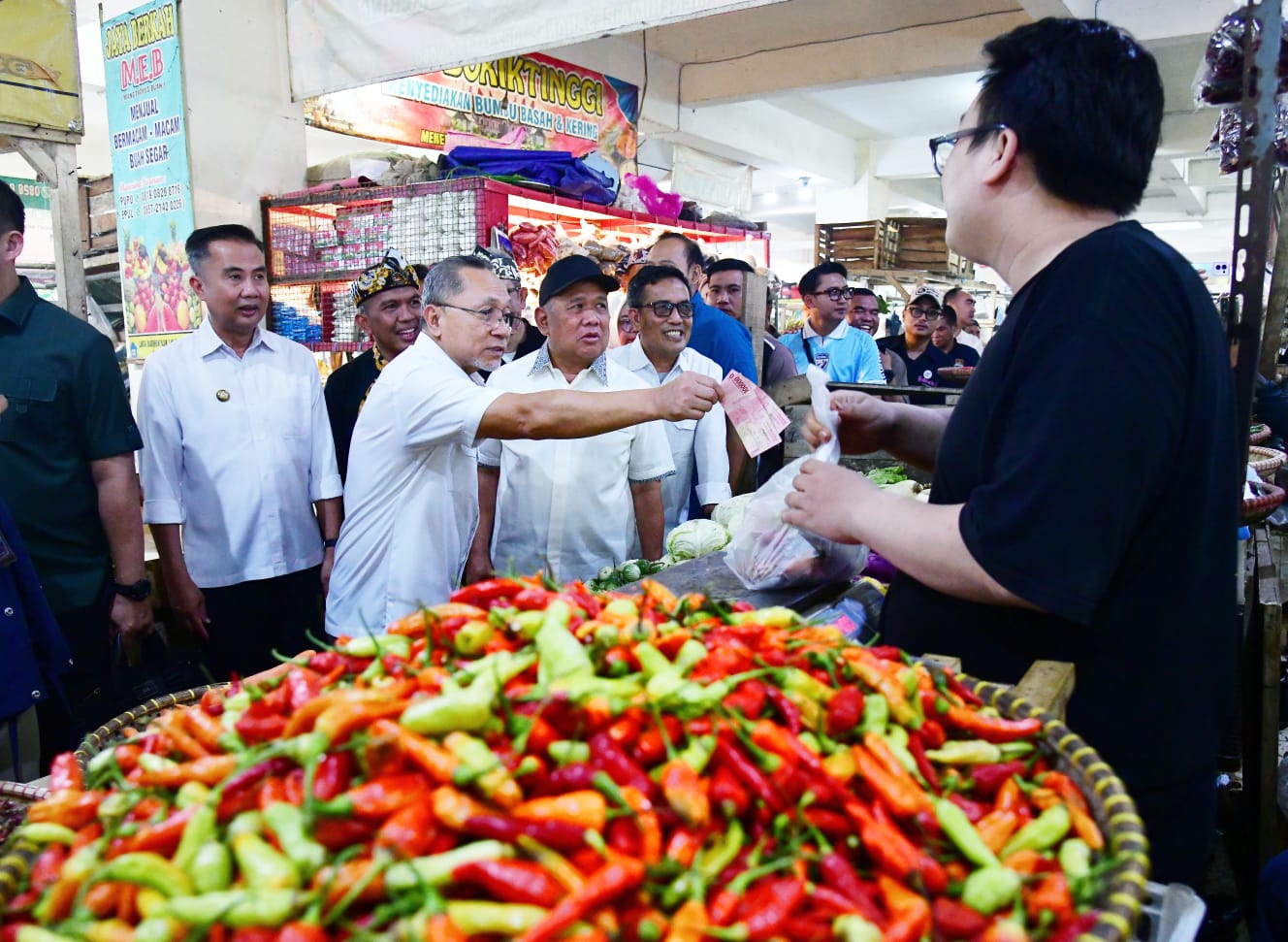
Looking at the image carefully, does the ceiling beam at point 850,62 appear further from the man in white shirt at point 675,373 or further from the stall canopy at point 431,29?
the man in white shirt at point 675,373

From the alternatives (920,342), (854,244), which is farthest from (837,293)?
(854,244)

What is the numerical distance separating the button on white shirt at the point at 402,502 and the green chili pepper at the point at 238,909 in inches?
81.0

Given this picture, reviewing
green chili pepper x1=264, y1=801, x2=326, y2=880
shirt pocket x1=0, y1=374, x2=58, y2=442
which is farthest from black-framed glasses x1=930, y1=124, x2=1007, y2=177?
shirt pocket x1=0, y1=374, x2=58, y2=442

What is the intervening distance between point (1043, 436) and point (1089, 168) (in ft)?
1.69

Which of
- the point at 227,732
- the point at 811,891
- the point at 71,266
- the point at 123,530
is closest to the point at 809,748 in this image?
the point at 811,891

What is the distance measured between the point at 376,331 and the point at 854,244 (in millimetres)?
9332

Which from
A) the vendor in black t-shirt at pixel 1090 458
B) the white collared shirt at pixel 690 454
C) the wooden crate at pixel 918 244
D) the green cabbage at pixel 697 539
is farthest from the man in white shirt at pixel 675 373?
the wooden crate at pixel 918 244

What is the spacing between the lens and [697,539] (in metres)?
3.55

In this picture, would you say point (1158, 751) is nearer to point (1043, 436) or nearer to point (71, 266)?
point (1043, 436)

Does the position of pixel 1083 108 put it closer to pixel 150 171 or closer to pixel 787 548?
pixel 787 548

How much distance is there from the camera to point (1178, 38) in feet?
25.3

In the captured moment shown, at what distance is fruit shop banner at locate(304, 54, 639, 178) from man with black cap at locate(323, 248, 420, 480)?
110 inches

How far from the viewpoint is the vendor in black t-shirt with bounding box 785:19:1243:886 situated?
4.57 feet

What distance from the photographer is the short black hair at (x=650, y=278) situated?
14.7 ft
